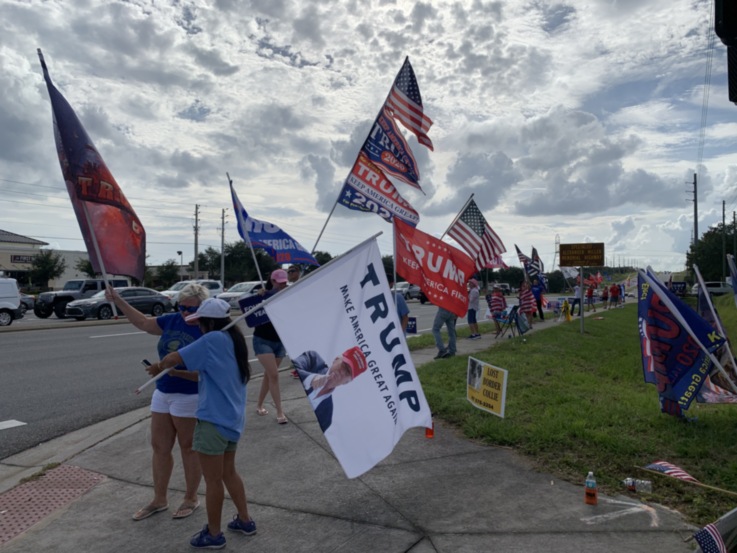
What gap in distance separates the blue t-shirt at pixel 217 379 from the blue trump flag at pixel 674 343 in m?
4.47

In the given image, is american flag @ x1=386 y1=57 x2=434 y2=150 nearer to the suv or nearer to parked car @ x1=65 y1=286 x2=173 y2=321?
parked car @ x1=65 y1=286 x2=173 y2=321

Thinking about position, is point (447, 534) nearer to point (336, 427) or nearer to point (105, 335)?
point (336, 427)

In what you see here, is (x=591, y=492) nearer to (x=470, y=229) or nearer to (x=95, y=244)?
(x=95, y=244)

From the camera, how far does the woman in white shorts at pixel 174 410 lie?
432 cm

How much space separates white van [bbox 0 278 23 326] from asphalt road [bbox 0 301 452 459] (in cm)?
489

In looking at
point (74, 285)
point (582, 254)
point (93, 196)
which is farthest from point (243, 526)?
point (74, 285)

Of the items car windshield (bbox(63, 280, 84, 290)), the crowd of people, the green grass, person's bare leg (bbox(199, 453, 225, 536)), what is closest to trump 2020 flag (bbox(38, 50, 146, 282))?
the crowd of people

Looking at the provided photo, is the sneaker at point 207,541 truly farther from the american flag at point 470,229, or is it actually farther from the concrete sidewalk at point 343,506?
the american flag at point 470,229

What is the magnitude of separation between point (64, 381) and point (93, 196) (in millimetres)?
7198

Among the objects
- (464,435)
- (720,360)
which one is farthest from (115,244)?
(720,360)

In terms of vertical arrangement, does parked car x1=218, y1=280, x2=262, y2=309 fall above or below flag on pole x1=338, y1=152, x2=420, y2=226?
below

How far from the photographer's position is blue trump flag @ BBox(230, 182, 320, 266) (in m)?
8.55

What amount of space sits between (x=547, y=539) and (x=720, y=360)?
3.84 meters

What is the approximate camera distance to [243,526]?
403 centimetres
